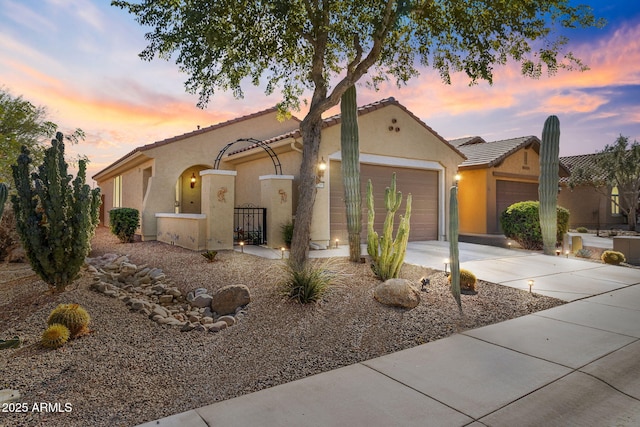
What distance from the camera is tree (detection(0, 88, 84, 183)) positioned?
1201 cm

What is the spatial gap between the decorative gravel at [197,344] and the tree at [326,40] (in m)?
2.41

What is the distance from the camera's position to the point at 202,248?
9805 mm

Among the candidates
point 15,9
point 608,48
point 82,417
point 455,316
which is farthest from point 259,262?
point 608,48

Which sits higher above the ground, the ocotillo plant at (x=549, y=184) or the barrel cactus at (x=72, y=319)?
the ocotillo plant at (x=549, y=184)

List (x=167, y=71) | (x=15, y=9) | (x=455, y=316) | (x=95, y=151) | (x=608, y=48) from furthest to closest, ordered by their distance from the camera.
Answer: (x=95, y=151)
(x=608, y=48)
(x=167, y=71)
(x=15, y=9)
(x=455, y=316)

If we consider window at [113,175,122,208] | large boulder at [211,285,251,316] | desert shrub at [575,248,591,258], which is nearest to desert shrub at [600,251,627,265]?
desert shrub at [575,248,591,258]

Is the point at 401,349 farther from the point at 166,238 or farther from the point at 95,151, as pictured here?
the point at 95,151

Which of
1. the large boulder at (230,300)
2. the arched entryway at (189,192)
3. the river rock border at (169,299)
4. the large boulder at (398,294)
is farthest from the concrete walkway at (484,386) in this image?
the arched entryway at (189,192)

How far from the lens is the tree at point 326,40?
816 centimetres

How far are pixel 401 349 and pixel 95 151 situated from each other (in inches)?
631

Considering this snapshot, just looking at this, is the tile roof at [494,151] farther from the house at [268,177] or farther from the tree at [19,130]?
the tree at [19,130]

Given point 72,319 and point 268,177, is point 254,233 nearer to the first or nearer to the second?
point 268,177

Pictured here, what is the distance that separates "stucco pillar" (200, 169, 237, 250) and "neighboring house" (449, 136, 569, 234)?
12.1 m

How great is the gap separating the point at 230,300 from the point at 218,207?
4.45 metres
